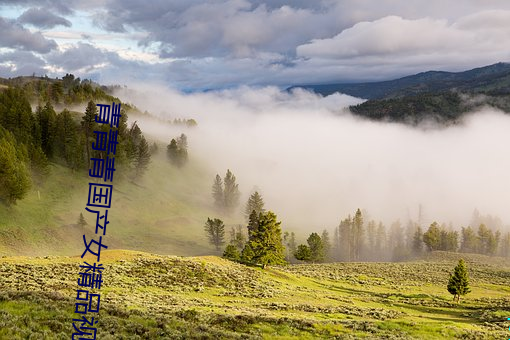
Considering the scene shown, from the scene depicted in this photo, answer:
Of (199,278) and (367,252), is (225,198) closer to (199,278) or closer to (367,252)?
(367,252)

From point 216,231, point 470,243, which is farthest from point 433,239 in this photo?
point 216,231

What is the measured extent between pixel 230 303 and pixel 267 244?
93.6ft

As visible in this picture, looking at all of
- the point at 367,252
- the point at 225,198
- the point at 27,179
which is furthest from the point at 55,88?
the point at 367,252

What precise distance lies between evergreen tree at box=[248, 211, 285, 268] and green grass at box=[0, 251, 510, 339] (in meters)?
2.63

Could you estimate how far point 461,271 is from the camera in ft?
215

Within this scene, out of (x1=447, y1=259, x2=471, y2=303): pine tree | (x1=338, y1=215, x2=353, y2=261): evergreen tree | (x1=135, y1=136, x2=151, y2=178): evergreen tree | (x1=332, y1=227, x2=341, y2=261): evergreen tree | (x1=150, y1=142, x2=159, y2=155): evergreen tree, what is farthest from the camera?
(x1=150, y1=142, x2=159, y2=155): evergreen tree

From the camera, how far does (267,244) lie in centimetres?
7081

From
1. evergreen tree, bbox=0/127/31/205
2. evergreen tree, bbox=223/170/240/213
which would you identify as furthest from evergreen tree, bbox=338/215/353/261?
evergreen tree, bbox=0/127/31/205

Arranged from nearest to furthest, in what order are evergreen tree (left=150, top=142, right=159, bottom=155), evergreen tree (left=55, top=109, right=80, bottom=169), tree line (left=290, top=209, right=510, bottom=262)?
evergreen tree (left=55, top=109, right=80, bottom=169) < tree line (left=290, top=209, right=510, bottom=262) < evergreen tree (left=150, top=142, right=159, bottom=155)

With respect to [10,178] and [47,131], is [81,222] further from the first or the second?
[47,131]

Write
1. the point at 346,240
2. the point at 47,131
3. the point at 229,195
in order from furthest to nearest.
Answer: the point at 229,195 < the point at 346,240 < the point at 47,131

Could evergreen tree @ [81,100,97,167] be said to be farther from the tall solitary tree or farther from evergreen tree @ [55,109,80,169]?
the tall solitary tree

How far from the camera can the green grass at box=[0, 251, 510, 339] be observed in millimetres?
25094

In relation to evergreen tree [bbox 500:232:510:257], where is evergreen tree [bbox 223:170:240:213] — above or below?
above
